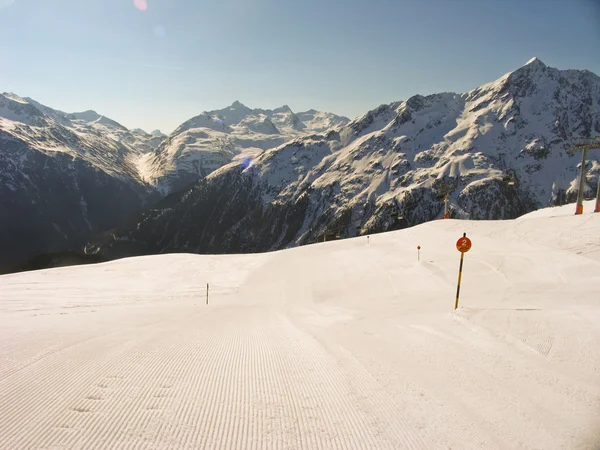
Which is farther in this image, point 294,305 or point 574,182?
point 574,182

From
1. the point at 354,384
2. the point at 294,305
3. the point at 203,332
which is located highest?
the point at 354,384

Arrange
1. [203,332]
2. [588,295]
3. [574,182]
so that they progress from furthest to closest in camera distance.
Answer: [574,182]
[588,295]
[203,332]

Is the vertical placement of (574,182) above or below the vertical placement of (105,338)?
above

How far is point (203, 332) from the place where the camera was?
9.03 metres

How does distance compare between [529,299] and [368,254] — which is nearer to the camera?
[529,299]

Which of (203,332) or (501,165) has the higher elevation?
(501,165)

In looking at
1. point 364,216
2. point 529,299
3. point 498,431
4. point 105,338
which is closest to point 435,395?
point 498,431

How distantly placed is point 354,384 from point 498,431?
82.4 inches

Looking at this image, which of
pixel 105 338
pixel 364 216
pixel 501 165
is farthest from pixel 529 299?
pixel 501 165

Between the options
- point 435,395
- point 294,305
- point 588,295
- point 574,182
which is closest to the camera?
point 435,395

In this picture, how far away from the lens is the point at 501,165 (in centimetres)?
19350

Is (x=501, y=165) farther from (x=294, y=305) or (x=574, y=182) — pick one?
(x=294, y=305)

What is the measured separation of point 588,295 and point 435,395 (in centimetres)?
1144

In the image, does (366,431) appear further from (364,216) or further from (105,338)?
(364,216)
